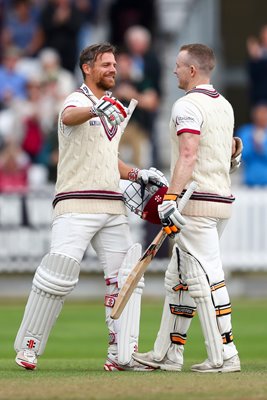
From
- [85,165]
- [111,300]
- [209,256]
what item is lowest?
[111,300]

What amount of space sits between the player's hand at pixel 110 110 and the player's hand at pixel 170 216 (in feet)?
1.91

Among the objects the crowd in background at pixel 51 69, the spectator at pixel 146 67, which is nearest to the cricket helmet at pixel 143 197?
the crowd in background at pixel 51 69

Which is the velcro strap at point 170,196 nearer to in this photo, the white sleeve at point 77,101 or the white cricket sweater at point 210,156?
the white cricket sweater at point 210,156

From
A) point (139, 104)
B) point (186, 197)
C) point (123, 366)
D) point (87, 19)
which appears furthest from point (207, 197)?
point (87, 19)

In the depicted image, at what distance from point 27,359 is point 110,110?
180 centimetres

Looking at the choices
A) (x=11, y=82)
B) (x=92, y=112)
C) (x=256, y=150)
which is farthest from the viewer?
(x=11, y=82)

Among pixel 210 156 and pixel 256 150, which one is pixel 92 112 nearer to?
pixel 210 156

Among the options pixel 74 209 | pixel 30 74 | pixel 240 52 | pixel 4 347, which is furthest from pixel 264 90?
pixel 74 209

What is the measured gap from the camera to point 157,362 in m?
9.70

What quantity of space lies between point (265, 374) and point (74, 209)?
168cm

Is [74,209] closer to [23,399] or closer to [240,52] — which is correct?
[23,399]

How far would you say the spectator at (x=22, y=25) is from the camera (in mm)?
20844

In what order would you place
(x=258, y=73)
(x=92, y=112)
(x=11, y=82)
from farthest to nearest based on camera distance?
(x=11, y=82), (x=258, y=73), (x=92, y=112)

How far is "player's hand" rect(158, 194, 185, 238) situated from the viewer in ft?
29.8
